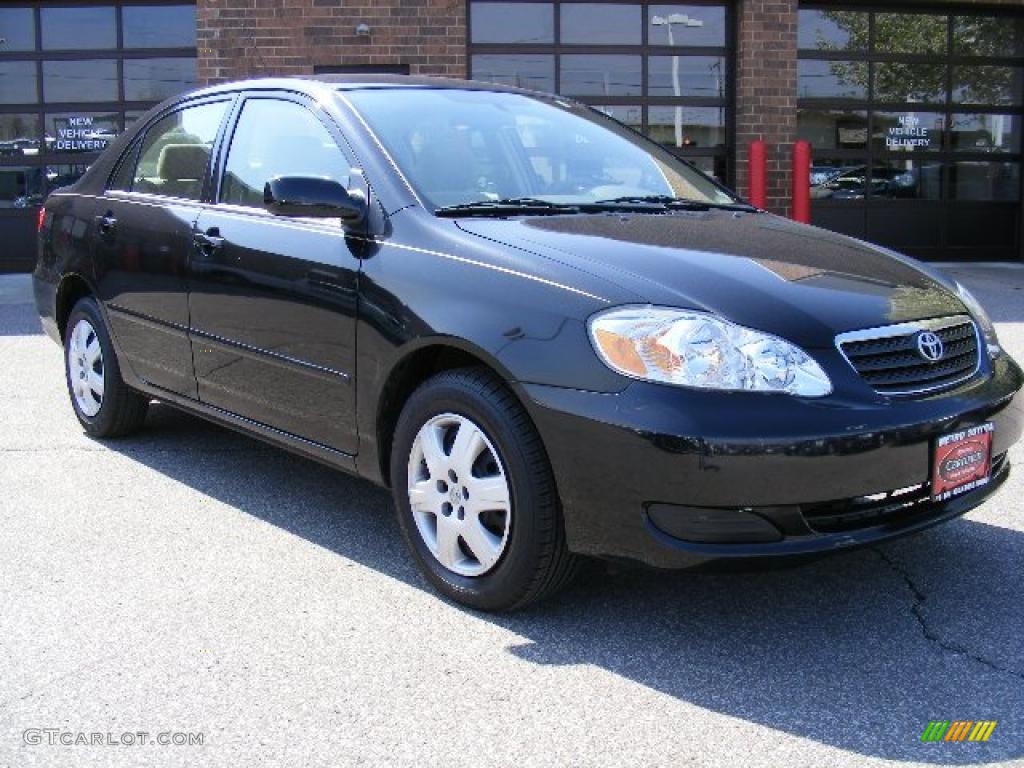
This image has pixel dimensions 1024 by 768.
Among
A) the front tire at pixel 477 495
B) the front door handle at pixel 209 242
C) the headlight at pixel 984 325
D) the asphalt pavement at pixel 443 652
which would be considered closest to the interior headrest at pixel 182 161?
the front door handle at pixel 209 242

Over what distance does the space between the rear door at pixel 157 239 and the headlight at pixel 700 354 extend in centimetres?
218

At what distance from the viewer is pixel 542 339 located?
10.4ft

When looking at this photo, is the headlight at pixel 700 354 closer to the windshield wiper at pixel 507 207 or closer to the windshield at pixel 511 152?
the windshield wiper at pixel 507 207

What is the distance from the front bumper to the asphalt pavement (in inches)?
13.7

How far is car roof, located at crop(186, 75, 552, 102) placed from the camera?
14.1 ft

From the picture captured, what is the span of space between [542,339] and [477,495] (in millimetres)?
508

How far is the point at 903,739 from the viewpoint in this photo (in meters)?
2.70

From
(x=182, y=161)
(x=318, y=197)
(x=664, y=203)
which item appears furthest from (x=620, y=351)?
(x=182, y=161)

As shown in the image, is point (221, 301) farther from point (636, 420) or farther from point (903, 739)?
point (903, 739)

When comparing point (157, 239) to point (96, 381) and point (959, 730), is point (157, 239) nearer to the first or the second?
point (96, 381)

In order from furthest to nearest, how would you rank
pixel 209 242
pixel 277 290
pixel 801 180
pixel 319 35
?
pixel 801 180 < pixel 319 35 < pixel 209 242 < pixel 277 290

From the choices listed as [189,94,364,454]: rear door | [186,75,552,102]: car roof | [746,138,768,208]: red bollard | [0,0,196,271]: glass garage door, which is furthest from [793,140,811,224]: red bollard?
[189,94,364,454]: rear door

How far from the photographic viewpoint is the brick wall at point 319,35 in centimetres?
1214

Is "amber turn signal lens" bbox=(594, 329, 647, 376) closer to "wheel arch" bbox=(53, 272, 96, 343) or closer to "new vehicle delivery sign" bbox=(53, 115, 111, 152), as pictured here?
"wheel arch" bbox=(53, 272, 96, 343)
